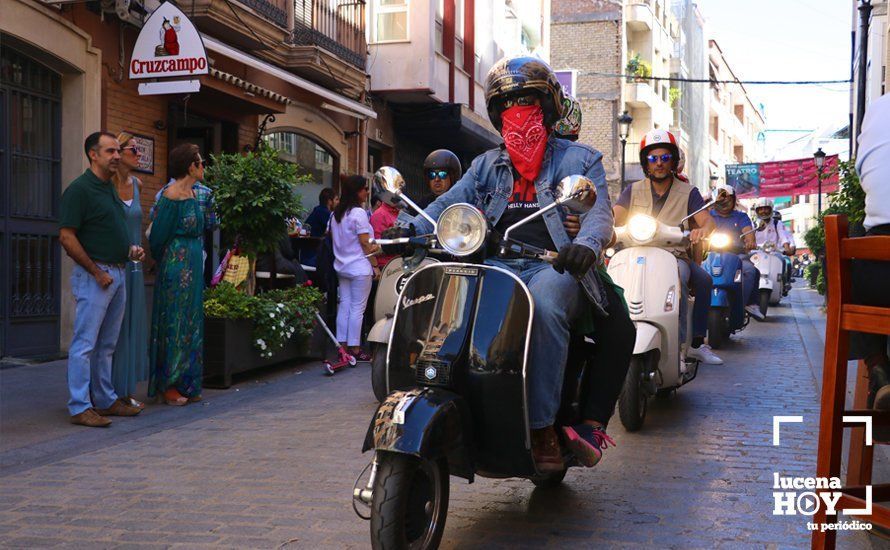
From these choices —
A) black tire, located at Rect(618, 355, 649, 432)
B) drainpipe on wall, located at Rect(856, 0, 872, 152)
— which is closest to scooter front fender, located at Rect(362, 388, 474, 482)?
black tire, located at Rect(618, 355, 649, 432)

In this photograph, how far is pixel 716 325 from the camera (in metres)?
11.0

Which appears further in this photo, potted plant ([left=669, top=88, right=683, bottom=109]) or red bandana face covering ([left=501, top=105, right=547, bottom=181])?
potted plant ([left=669, top=88, right=683, bottom=109])

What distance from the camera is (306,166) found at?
52.3 feet

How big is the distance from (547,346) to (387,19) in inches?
620

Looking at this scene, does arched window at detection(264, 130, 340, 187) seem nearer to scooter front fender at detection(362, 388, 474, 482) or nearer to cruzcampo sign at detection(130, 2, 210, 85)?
cruzcampo sign at detection(130, 2, 210, 85)

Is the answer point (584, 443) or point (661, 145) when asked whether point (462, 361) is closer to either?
point (584, 443)

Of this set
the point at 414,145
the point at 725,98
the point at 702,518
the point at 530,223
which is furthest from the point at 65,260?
the point at 725,98

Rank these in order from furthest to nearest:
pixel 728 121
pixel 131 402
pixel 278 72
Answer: pixel 728 121
pixel 278 72
pixel 131 402

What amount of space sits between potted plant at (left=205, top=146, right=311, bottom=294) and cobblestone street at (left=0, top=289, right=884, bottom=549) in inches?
65.0

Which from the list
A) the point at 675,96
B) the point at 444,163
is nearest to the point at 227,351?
the point at 444,163

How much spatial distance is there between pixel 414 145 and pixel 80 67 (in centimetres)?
1158

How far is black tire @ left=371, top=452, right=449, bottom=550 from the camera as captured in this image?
125 inches

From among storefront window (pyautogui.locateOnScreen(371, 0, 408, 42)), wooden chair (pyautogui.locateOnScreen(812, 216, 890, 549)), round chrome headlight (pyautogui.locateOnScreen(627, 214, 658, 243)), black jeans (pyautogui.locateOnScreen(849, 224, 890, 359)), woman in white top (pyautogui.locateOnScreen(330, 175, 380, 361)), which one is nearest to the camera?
wooden chair (pyautogui.locateOnScreen(812, 216, 890, 549))

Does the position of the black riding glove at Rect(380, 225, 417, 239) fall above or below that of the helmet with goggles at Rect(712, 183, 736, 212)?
below
